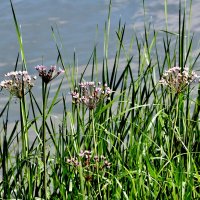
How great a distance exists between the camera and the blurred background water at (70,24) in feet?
23.3

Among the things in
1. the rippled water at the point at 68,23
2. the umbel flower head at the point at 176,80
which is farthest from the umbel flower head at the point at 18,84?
the rippled water at the point at 68,23

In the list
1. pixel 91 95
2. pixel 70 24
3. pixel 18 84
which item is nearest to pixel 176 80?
pixel 91 95

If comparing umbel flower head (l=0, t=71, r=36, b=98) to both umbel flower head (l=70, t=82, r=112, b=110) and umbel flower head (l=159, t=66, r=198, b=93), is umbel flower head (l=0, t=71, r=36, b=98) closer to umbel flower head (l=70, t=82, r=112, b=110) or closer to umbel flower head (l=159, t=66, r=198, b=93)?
umbel flower head (l=70, t=82, r=112, b=110)

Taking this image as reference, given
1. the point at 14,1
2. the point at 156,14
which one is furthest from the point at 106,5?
the point at 14,1

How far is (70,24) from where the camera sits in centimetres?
808

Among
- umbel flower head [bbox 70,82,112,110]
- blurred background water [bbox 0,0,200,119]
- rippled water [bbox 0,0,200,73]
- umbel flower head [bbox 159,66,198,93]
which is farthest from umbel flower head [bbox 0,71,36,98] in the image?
rippled water [bbox 0,0,200,73]

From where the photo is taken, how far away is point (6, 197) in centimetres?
287

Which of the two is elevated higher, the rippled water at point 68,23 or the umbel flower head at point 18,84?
the umbel flower head at point 18,84

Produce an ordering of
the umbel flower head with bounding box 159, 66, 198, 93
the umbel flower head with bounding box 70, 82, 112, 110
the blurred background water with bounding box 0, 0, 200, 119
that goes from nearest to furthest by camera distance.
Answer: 1. the umbel flower head with bounding box 70, 82, 112, 110
2. the umbel flower head with bounding box 159, 66, 198, 93
3. the blurred background water with bounding box 0, 0, 200, 119

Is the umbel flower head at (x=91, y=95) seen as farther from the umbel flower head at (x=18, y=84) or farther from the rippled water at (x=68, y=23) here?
the rippled water at (x=68, y=23)

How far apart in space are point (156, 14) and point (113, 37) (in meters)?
0.88

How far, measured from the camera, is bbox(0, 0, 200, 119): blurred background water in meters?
7.10

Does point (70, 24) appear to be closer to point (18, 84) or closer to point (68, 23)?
point (68, 23)

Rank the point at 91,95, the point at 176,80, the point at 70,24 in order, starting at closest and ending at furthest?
the point at 91,95, the point at 176,80, the point at 70,24
